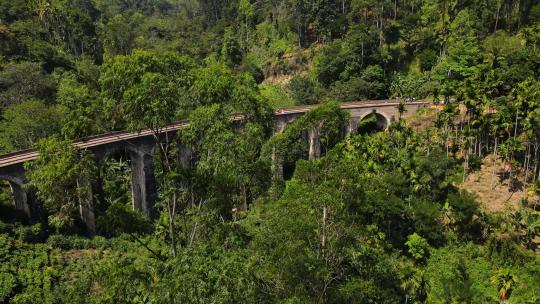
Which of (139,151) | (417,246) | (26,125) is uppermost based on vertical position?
(26,125)

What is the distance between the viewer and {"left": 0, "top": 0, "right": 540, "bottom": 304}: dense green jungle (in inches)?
922

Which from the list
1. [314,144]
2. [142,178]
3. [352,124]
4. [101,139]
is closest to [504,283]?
[314,144]

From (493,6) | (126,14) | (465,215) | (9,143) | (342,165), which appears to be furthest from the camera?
(126,14)

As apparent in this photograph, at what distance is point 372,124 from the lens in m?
78.1

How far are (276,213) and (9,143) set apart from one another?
50.0 metres

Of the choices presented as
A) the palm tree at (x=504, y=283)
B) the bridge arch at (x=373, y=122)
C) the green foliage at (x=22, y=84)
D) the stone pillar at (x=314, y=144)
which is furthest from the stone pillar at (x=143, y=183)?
the palm tree at (x=504, y=283)

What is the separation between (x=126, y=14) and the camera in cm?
16500

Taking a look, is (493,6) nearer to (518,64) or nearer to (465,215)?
(518,64)

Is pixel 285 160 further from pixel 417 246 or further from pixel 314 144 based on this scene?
pixel 417 246

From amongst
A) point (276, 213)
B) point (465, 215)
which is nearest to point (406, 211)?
point (465, 215)

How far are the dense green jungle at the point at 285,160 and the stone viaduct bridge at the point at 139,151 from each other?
133cm

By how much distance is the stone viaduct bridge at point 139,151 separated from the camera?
45125mm

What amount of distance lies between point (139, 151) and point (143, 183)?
13.1 feet

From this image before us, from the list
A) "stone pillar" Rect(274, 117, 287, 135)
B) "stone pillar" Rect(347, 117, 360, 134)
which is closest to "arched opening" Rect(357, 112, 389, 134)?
"stone pillar" Rect(347, 117, 360, 134)
